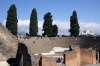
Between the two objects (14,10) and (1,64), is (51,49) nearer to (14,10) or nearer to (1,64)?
(14,10)

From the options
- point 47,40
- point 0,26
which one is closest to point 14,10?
point 47,40

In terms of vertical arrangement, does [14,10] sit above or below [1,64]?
above

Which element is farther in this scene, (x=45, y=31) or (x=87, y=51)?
(x=45, y=31)

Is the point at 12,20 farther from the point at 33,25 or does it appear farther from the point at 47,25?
the point at 47,25

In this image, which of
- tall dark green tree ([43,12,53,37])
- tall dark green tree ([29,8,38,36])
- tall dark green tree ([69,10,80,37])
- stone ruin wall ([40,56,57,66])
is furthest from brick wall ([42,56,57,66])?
tall dark green tree ([69,10,80,37])

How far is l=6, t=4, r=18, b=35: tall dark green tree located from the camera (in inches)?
1758

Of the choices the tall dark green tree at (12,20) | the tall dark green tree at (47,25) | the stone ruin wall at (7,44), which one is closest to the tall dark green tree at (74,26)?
the tall dark green tree at (47,25)

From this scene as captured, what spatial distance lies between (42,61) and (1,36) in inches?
374

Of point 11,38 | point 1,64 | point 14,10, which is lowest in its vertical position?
point 1,64

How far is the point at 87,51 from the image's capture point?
83.4 ft

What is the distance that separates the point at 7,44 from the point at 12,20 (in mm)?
20596

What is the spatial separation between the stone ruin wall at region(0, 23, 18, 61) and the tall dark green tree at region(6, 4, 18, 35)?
19266mm

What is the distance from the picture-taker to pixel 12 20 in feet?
147

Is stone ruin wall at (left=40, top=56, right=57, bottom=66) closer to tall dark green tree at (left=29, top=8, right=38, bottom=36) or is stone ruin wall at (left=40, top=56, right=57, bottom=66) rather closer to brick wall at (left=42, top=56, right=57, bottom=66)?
brick wall at (left=42, top=56, right=57, bottom=66)
